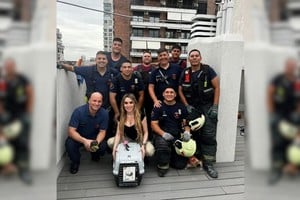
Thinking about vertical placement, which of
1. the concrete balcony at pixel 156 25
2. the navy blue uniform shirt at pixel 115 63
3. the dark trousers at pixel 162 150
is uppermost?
the concrete balcony at pixel 156 25

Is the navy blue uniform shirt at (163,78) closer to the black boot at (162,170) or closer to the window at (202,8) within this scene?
the black boot at (162,170)

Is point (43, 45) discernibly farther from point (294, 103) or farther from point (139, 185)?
point (139, 185)

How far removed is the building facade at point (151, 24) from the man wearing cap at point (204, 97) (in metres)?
27.4

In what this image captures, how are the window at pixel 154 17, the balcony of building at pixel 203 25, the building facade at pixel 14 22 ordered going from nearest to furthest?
the building facade at pixel 14 22 < the balcony of building at pixel 203 25 < the window at pixel 154 17

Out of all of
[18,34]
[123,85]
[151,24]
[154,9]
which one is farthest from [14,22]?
[154,9]

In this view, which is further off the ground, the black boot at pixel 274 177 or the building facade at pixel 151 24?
the building facade at pixel 151 24

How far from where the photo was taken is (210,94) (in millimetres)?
2838

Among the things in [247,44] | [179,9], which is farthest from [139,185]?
[179,9]

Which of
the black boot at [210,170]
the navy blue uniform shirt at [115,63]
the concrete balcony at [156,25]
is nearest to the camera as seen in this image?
the black boot at [210,170]

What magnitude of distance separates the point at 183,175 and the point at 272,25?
2325 mm

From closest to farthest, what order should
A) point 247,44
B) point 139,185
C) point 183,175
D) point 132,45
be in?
point 247,44 → point 139,185 → point 183,175 → point 132,45

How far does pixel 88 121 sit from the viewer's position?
104 inches

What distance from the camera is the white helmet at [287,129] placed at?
A: 1.78 ft

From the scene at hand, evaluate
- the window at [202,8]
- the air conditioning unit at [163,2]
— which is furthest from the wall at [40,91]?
the window at [202,8]
